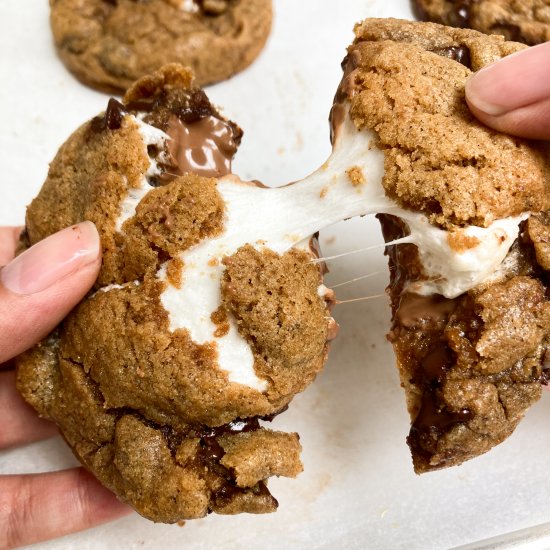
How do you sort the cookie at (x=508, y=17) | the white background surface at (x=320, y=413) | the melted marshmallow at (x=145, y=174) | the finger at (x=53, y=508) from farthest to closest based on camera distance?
1. the cookie at (x=508, y=17)
2. the white background surface at (x=320, y=413)
3. the finger at (x=53, y=508)
4. the melted marshmallow at (x=145, y=174)

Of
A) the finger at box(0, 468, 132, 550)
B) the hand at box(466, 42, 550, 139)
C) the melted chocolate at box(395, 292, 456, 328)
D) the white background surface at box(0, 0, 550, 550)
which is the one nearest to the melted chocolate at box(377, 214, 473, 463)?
the melted chocolate at box(395, 292, 456, 328)

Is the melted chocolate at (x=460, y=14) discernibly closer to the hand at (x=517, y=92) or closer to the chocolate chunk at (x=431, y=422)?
the hand at (x=517, y=92)

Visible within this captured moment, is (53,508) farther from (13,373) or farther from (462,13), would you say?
(462,13)

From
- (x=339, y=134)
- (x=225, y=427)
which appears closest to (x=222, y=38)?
(x=339, y=134)

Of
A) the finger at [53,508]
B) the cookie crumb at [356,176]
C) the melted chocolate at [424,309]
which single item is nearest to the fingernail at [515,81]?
the cookie crumb at [356,176]

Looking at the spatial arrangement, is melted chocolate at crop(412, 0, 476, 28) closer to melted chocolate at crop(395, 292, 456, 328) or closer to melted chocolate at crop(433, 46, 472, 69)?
melted chocolate at crop(433, 46, 472, 69)

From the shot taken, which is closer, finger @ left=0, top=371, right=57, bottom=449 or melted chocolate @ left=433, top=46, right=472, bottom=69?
melted chocolate @ left=433, top=46, right=472, bottom=69

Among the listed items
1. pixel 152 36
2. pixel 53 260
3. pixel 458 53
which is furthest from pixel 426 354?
pixel 152 36
